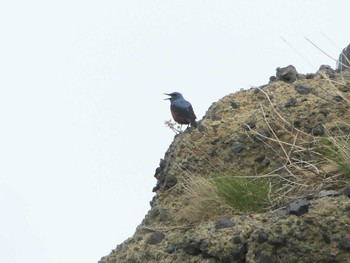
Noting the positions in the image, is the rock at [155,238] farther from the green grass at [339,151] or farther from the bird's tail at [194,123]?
the bird's tail at [194,123]

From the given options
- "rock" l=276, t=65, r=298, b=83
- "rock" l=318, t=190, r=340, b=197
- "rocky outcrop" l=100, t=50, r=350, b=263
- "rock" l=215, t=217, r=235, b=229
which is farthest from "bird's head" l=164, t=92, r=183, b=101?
"rock" l=318, t=190, r=340, b=197

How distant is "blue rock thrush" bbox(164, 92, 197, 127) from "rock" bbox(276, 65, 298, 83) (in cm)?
100

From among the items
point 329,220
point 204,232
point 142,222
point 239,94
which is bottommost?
point 329,220

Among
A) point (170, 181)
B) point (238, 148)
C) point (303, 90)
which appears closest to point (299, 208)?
point (238, 148)

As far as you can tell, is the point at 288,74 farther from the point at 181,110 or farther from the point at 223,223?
the point at 223,223

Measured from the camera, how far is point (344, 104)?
805 centimetres

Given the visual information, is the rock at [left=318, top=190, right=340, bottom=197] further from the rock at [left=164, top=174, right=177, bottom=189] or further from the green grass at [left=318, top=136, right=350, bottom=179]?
the rock at [left=164, top=174, right=177, bottom=189]

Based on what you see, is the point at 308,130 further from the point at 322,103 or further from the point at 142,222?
the point at 142,222

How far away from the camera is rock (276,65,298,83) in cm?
912

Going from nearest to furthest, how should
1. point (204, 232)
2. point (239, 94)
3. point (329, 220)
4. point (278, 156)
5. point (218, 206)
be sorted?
1. point (329, 220)
2. point (204, 232)
3. point (218, 206)
4. point (278, 156)
5. point (239, 94)

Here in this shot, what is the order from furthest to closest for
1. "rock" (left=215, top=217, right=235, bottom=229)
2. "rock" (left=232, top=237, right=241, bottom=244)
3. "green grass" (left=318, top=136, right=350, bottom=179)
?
1. "green grass" (left=318, top=136, right=350, bottom=179)
2. "rock" (left=215, top=217, right=235, bottom=229)
3. "rock" (left=232, top=237, right=241, bottom=244)

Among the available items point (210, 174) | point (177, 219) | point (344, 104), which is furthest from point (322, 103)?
point (177, 219)

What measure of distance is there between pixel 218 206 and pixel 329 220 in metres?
1.27

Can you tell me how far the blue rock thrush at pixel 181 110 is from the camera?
Answer: 9.46 m
